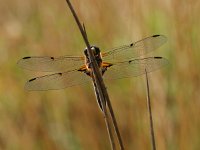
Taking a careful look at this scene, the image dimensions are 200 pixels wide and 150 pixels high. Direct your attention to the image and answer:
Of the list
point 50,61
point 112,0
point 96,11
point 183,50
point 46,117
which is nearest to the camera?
point 50,61

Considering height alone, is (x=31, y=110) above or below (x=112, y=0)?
below

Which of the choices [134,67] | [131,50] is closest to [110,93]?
[131,50]

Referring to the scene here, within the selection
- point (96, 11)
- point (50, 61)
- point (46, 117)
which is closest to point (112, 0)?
point (96, 11)

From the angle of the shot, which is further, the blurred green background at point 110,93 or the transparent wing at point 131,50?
the blurred green background at point 110,93

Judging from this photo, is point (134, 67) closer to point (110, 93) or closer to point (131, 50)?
point (131, 50)

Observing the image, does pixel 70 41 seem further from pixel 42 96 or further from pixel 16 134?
pixel 16 134

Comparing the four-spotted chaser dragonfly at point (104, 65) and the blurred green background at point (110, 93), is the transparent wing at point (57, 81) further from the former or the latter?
the blurred green background at point (110, 93)

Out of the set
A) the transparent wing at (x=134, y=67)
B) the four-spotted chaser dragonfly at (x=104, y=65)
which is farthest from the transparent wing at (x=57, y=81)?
the transparent wing at (x=134, y=67)
